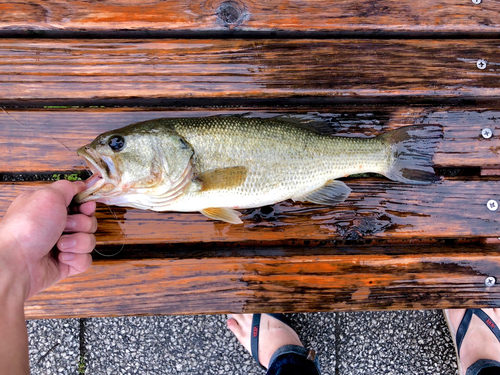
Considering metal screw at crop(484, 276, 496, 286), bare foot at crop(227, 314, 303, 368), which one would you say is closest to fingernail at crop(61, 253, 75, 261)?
bare foot at crop(227, 314, 303, 368)

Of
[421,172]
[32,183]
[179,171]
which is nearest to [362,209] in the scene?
[421,172]

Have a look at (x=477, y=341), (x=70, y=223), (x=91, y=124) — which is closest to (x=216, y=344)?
(x=70, y=223)

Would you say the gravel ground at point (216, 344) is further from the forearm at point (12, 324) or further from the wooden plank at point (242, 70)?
the wooden plank at point (242, 70)

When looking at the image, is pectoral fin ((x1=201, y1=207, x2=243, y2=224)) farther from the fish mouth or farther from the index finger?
the index finger

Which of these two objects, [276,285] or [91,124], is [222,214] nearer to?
[276,285]

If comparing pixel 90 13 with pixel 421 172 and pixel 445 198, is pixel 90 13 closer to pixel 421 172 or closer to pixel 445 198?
pixel 421 172

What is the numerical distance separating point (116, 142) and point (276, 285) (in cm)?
153

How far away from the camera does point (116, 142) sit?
2.01 metres

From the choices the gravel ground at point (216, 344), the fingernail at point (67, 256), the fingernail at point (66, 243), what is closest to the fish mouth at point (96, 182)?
the fingernail at point (66, 243)

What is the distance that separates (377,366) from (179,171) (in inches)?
100

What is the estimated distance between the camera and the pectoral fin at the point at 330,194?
2371mm

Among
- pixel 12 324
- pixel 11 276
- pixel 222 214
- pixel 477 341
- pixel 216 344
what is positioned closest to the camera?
pixel 12 324

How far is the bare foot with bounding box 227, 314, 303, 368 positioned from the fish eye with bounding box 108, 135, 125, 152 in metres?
1.79

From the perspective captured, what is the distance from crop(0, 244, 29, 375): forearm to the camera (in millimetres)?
1445
